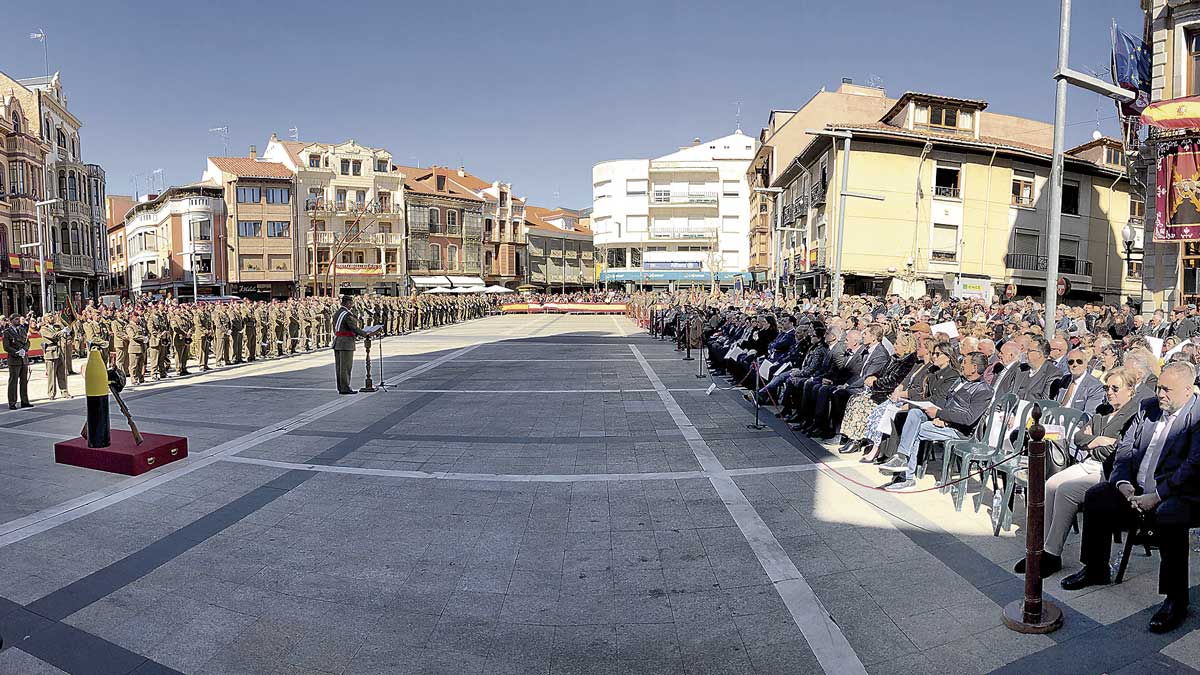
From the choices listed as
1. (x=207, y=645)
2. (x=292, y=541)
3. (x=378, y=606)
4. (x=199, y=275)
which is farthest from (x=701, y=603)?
(x=199, y=275)

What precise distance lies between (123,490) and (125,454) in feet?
2.25

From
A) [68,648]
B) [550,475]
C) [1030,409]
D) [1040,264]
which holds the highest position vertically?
[1040,264]

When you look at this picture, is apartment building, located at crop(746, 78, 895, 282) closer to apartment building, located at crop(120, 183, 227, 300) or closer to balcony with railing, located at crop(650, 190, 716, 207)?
balcony with railing, located at crop(650, 190, 716, 207)

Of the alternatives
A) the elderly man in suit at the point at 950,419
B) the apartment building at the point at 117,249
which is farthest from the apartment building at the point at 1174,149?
the apartment building at the point at 117,249

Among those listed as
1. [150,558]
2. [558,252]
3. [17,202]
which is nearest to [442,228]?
[558,252]

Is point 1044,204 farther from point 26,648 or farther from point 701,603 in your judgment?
point 26,648

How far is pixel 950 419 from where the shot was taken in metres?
6.95

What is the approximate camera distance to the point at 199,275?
5488 centimetres

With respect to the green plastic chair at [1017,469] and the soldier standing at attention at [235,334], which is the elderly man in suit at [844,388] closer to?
the green plastic chair at [1017,469]

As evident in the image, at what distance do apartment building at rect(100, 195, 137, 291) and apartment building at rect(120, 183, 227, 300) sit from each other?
6645mm

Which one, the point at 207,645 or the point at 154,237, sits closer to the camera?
the point at 207,645

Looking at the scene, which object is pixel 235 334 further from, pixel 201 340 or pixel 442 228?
pixel 442 228

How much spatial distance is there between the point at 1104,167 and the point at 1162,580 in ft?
137

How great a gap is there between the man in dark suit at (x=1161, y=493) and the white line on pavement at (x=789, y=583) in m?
1.76
